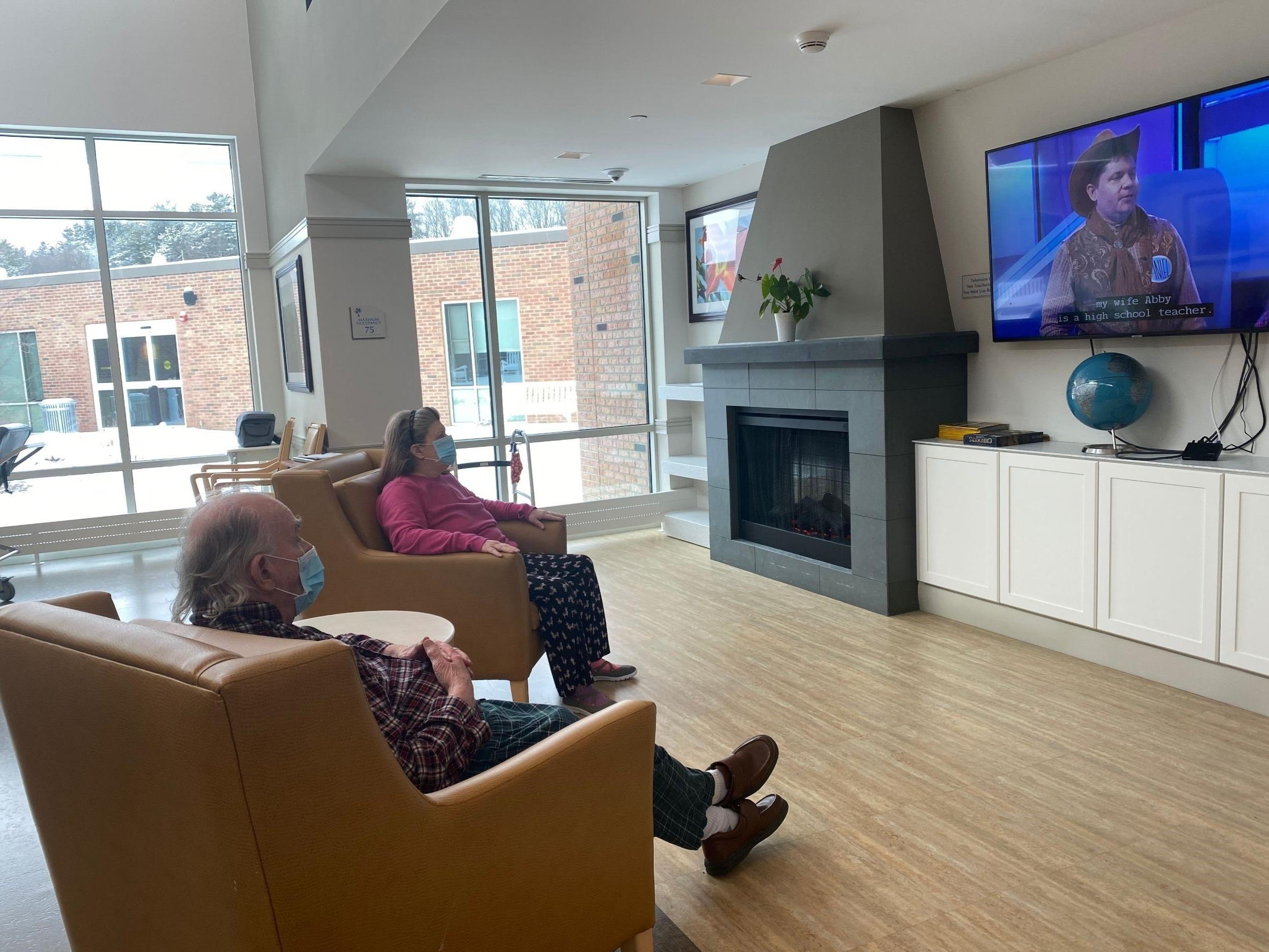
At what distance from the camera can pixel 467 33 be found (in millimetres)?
3066

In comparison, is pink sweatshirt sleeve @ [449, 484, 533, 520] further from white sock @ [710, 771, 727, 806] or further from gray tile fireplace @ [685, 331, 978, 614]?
white sock @ [710, 771, 727, 806]

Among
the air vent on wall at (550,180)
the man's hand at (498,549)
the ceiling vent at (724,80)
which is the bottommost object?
the man's hand at (498,549)

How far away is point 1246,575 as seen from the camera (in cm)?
296

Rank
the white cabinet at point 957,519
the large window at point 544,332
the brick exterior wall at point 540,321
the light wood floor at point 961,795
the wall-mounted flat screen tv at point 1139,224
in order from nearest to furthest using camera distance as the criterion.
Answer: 1. the light wood floor at point 961,795
2. the wall-mounted flat screen tv at point 1139,224
3. the white cabinet at point 957,519
4. the large window at point 544,332
5. the brick exterior wall at point 540,321

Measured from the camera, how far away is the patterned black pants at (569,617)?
3.24 m

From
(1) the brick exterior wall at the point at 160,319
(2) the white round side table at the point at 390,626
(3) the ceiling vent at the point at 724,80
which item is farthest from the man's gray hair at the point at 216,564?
(1) the brick exterior wall at the point at 160,319

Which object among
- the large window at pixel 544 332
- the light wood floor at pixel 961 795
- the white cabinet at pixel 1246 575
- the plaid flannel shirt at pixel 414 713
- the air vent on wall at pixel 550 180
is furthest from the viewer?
the large window at pixel 544 332

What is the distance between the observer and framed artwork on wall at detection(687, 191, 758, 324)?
5836 mm

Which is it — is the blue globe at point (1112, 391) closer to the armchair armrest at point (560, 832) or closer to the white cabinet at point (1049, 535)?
the white cabinet at point (1049, 535)

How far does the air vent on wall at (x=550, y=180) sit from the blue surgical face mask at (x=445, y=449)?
9.59 feet

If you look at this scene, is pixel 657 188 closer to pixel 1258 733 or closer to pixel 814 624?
pixel 814 624

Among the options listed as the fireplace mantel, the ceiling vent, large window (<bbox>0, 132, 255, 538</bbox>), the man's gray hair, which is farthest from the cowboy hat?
large window (<bbox>0, 132, 255, 538</bbox>)

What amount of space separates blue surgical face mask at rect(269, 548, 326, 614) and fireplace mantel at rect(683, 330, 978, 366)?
9.82ft

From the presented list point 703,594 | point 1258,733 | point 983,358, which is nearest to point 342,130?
point 703,594
